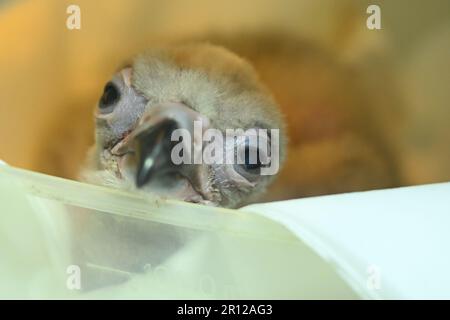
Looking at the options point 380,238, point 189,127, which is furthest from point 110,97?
point 380,238

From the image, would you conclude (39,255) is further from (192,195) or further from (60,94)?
(60,94)

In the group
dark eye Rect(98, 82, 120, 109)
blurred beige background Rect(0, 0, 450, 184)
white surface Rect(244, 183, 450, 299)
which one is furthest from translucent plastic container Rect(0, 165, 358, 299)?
blurred beige background Rect(0, 0, 450, 184)

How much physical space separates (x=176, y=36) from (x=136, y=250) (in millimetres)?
Answer: 685

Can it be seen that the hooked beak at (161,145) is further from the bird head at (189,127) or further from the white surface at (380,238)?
the white surface at (380,238)

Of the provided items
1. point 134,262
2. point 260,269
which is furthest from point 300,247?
point 134,262

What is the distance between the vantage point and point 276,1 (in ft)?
4.52

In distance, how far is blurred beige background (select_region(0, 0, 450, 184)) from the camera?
4.31 feet

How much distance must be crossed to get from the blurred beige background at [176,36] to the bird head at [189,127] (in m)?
0.29

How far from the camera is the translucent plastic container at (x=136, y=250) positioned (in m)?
0.67

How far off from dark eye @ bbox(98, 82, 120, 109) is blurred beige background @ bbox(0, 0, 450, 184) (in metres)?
0.28

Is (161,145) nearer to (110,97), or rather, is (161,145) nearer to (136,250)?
(136,250)

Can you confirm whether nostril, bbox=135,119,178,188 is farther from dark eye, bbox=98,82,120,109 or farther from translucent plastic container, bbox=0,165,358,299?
dark eye, bbox=98,82,120,109

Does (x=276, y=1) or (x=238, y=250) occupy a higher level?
(x=276, y=1)
